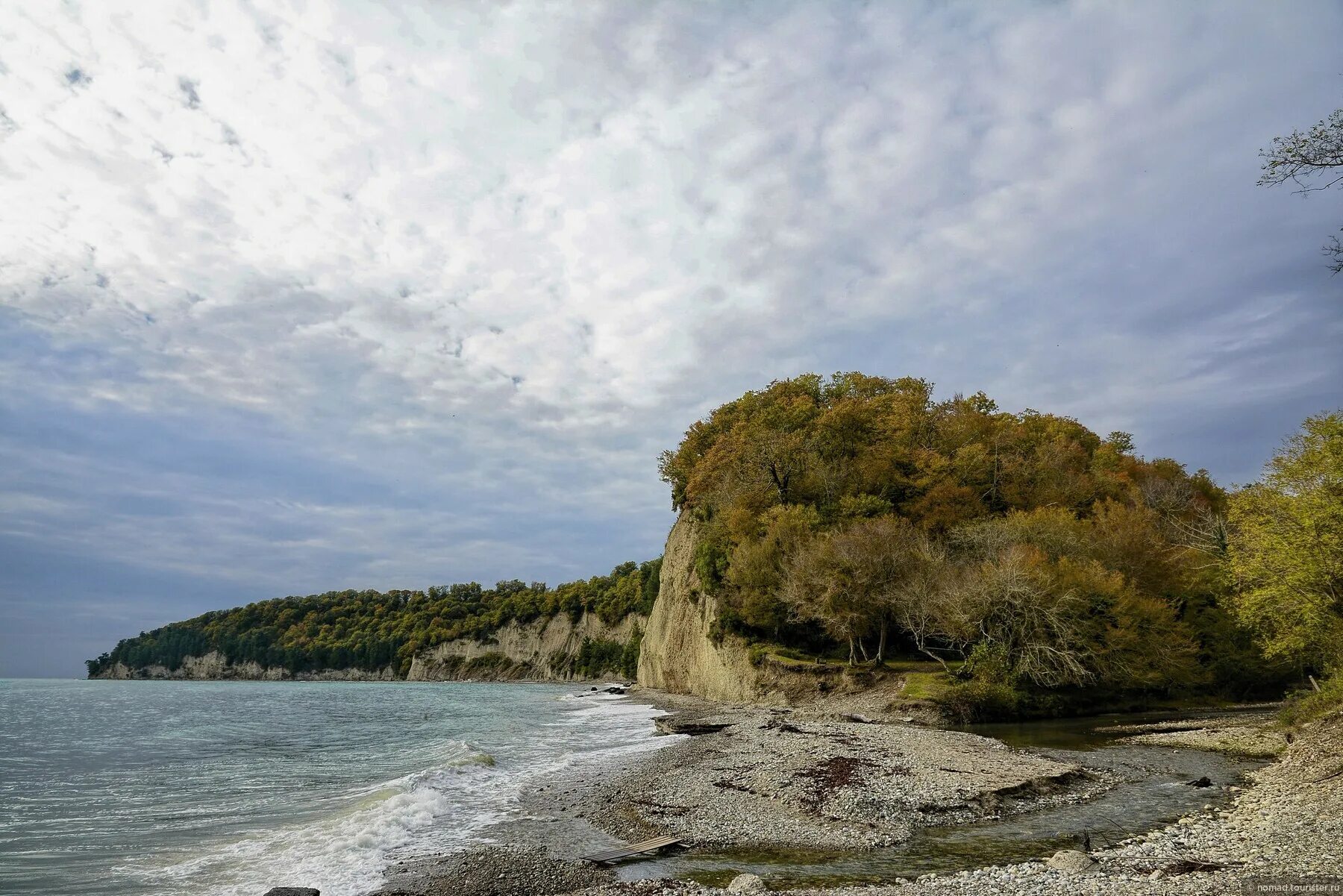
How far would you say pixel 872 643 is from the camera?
138 ft

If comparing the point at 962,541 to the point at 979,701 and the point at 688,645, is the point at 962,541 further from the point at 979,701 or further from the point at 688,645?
the point at 688,645

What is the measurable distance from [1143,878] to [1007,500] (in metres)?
43.1

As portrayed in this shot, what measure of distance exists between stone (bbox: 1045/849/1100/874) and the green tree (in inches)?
678

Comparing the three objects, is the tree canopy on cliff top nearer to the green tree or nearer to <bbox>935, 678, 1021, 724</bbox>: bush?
<bbox>935, 678, 1021, 724</bbox>: bush

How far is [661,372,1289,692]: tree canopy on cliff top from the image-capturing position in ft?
105

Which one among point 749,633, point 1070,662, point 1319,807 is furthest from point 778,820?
point 749,633

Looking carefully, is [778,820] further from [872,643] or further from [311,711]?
Answer: [311,711]

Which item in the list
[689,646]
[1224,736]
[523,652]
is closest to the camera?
[1224,736]

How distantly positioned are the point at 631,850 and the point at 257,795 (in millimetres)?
14110

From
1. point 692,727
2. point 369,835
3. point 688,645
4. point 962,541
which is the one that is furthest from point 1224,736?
point 688,645

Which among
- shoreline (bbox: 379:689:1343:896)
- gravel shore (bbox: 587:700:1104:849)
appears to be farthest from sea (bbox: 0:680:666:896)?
gravel shore (bbox: 587:700:1104:849)

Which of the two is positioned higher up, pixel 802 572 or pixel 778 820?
pixel 802 572

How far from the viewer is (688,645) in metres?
58.9

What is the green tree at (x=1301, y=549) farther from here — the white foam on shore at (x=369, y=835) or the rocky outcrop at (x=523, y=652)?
the rocky outcrop at (x=523, y=652)
